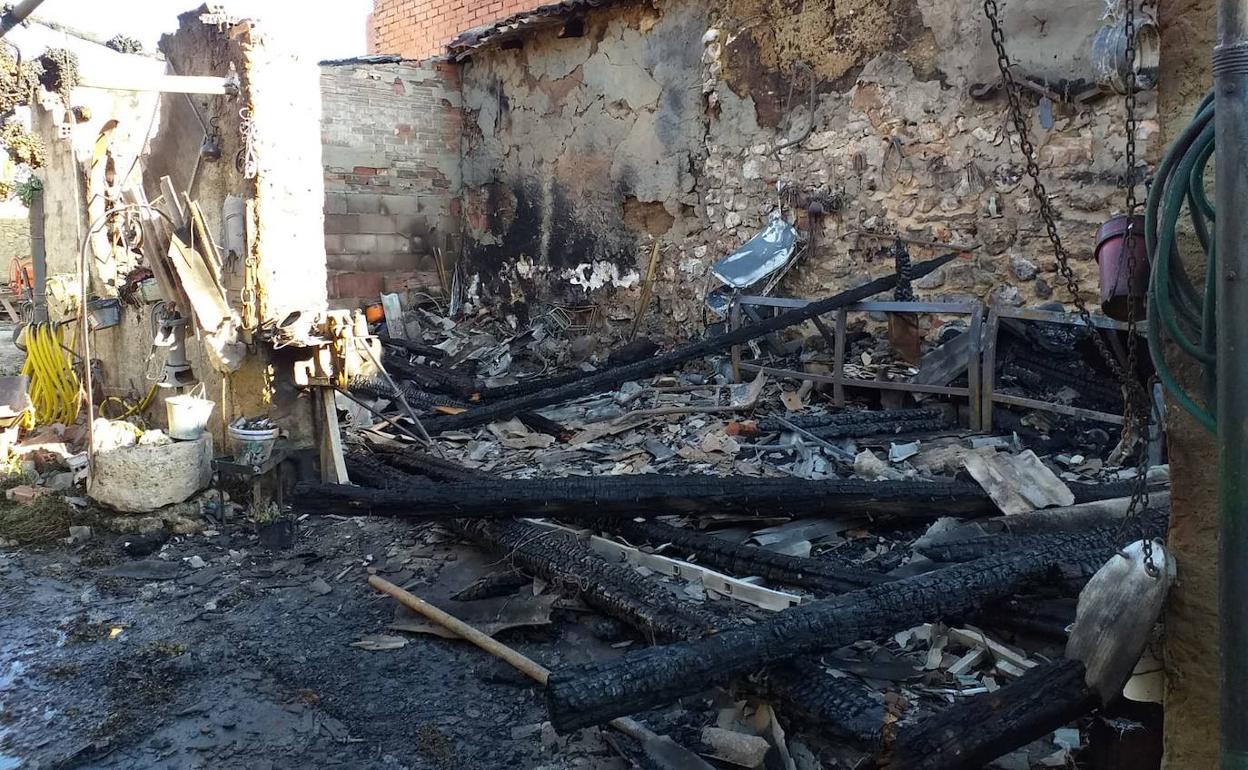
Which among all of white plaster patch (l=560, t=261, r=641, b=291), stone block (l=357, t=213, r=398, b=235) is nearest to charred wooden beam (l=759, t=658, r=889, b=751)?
white plaster patch (l=560, t=261, r=641, b=291)

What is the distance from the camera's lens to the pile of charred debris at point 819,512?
2971mm

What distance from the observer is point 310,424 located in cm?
643

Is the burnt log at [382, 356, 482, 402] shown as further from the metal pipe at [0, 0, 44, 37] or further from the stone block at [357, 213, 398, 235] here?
the metal pipe at [0, 0, 44, 37]

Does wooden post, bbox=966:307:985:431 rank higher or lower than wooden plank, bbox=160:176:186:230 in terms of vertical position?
lower

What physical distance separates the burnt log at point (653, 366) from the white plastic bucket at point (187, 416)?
2.20 m

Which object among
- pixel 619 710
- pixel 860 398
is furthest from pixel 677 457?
pixel 619 710

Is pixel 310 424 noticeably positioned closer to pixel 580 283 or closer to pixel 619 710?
pixel 619 710

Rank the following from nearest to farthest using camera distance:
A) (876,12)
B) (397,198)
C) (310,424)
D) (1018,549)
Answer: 1. (1018,549)
2. (310,424)
3. (876,12)
4. (397,198)

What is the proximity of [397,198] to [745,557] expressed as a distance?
32.7 ft

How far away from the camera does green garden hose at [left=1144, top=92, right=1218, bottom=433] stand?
2.02 m

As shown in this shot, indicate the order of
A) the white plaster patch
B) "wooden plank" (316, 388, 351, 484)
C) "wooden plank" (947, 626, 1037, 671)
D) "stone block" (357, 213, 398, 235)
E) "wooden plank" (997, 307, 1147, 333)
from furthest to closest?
"stone block" (357, 213, 398, 235), the white plaster patch, "wooden plank" (316, 388, 351, 484), "wooden plank" (997, 307, 1147, 333), "wooden plank" (947, 626, 1037, 671)

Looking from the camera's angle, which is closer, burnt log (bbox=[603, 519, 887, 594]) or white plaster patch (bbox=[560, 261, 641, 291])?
burnt log (bbox=[603, 519, 887, 594])

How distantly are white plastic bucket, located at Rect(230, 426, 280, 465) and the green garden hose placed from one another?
5.29 m

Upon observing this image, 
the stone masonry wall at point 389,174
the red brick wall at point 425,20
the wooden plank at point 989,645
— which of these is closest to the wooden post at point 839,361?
the wooden plank at point 989,645
